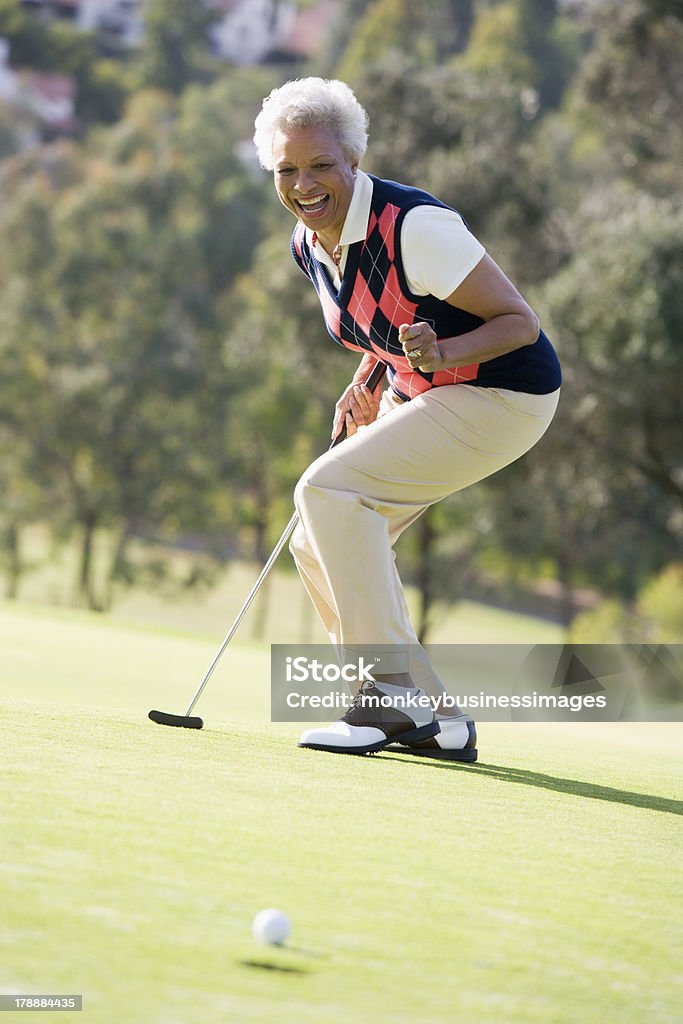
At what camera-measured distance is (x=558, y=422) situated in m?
19.7

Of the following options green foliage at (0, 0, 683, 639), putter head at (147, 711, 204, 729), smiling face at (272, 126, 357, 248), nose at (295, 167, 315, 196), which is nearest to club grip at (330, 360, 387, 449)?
smiling face at (272, 126, 357, 248)

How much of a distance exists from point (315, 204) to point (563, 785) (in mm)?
1852

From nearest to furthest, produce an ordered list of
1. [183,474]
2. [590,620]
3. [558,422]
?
[558,422]
[590,620]
[183,474]

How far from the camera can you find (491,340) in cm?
383

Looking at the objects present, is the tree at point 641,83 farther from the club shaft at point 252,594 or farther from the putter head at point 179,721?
the putter head at point 179,721

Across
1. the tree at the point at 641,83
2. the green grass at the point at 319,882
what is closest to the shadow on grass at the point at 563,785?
the green grass at the point at 319,882

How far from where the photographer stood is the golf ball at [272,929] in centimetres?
196

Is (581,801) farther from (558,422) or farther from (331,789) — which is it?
(558,422)

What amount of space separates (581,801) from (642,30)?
2104cm

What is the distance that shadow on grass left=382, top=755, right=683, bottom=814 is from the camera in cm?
364

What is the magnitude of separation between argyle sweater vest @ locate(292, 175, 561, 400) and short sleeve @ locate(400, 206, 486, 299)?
46 millimetres

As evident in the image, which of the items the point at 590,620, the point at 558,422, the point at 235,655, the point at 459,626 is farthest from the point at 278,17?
the point at 235,655

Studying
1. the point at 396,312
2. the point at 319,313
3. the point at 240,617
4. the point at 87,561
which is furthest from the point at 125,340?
the point at 396,312

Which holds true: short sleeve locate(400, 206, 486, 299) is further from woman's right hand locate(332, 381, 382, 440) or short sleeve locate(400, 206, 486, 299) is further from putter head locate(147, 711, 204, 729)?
putter head locate(147, 711, 204, 729)
